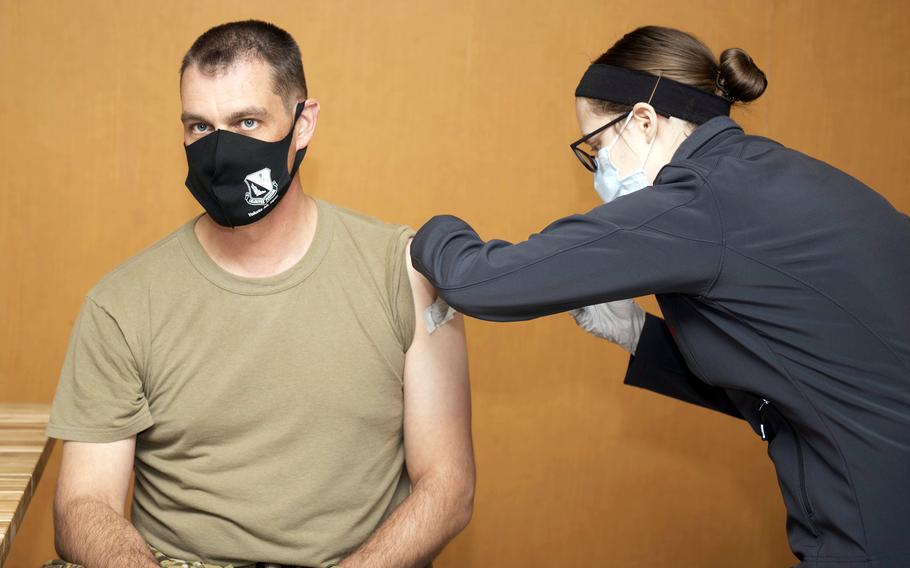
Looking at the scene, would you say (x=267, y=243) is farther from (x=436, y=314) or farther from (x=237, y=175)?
(x=436, y=314)

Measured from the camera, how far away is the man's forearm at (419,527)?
1.70m

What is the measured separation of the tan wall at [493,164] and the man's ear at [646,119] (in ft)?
3.60

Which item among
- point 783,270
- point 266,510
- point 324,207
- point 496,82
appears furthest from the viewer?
point 496,82

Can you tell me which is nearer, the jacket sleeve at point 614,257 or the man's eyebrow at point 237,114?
the jacket sleeve at point 614,257

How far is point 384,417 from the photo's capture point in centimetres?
183

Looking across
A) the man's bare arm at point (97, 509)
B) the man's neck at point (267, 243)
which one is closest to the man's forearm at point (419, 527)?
the man's bare arm at point (97, 509)

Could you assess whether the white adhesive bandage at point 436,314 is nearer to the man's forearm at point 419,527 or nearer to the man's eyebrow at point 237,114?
the man's forearm at point 419,527

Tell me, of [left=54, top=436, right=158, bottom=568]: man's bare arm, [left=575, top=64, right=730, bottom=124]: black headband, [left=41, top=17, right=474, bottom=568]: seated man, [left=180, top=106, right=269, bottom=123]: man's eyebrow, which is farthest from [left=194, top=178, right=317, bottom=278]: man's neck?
[left=575, top=64, right=730, bottom=124]: black headband

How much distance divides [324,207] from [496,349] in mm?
960

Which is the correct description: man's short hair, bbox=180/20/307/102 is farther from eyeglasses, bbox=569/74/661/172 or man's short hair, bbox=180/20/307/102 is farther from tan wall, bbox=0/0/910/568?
tan wall, bbox=0/0/910/568

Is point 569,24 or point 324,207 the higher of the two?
point 569,24

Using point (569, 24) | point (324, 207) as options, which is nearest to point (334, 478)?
point (324, 207)

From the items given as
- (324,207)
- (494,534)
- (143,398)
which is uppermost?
(324,207)

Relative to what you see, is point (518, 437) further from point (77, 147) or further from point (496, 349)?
point (77, 147)
